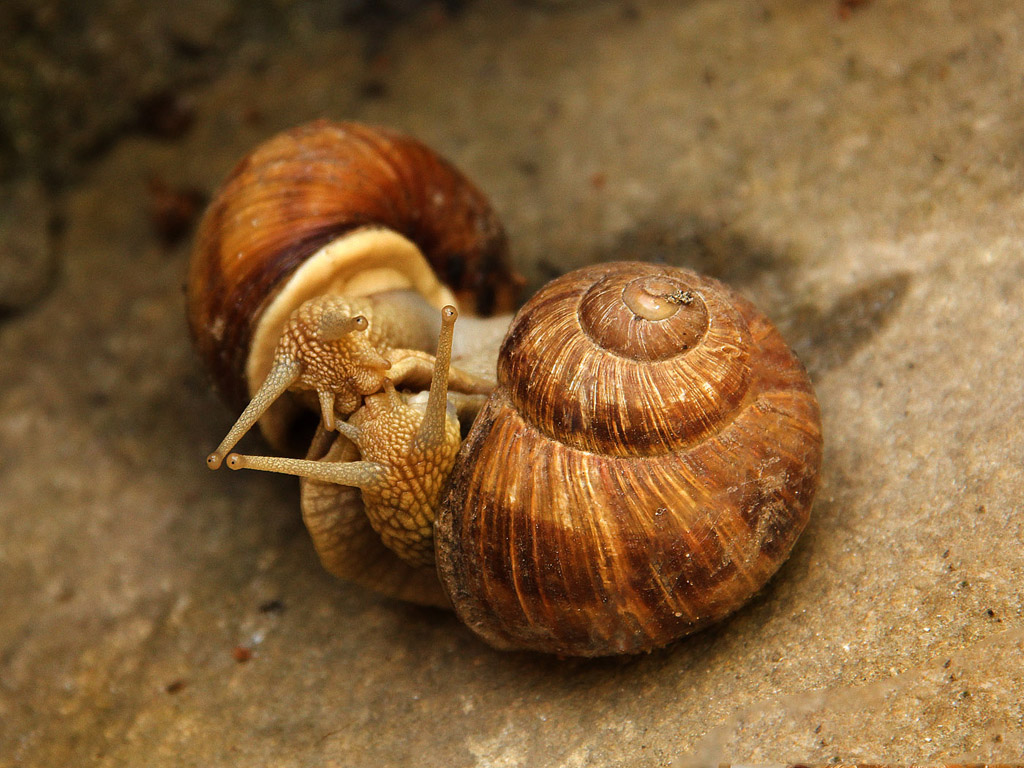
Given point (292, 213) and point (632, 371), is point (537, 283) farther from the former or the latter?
point (632, 371)

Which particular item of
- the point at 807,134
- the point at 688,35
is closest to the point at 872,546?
the point at 807,134

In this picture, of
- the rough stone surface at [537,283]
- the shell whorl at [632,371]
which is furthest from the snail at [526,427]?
the rough stone surface at [537,283]

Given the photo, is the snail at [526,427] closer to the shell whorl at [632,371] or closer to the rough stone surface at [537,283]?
the shell whorl at [632,371]

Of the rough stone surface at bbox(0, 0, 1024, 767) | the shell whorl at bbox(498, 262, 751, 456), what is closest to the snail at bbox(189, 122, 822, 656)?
the shell whorl at bbox(498, 262, 751, 456)

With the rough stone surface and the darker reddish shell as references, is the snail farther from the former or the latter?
the rough stone surface

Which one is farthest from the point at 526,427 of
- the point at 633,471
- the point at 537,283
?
the point at 537,283

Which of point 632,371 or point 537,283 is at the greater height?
point 632,371
